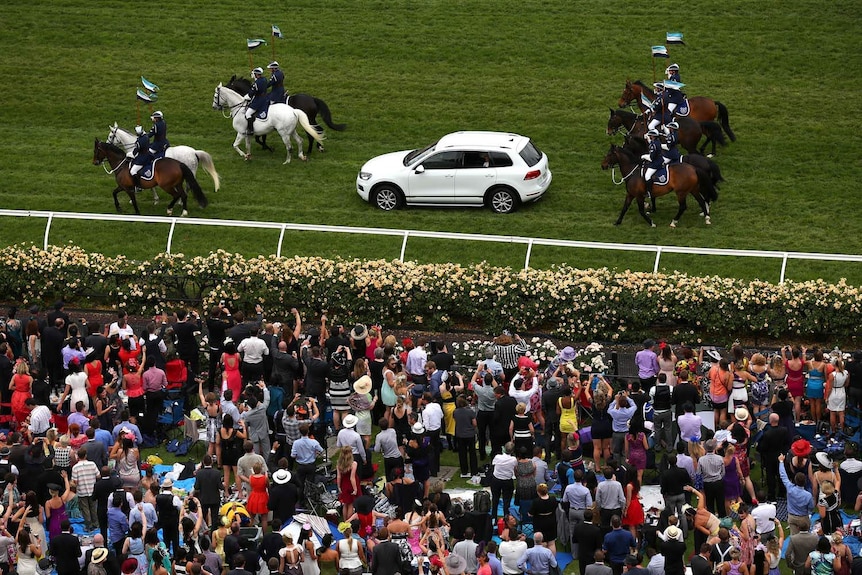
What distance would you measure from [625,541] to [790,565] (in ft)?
6.51

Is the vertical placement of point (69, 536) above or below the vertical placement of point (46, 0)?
below

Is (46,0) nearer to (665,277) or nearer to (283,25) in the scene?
(283,25)

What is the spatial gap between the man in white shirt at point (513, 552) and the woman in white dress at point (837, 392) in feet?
19.5

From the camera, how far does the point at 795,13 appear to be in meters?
35.2

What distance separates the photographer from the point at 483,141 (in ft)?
91.7

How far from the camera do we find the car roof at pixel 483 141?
2775cm

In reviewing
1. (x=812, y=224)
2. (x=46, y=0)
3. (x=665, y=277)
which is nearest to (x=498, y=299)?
(x=665, y=277)

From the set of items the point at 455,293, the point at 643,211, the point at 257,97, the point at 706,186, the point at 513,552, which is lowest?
the point at 513,552

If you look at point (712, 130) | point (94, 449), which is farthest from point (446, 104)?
point (94, 449)

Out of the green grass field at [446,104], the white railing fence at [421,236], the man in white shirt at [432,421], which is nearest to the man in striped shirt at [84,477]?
the man in white shirt at [432,421]

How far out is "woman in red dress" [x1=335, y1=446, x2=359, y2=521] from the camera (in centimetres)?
1865

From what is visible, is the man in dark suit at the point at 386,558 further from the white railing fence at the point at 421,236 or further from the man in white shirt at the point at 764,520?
the white railing fence at the point at 421,236

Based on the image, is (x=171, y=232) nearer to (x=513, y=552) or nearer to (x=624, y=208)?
(x=624, y=208)

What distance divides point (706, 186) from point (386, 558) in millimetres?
12852
